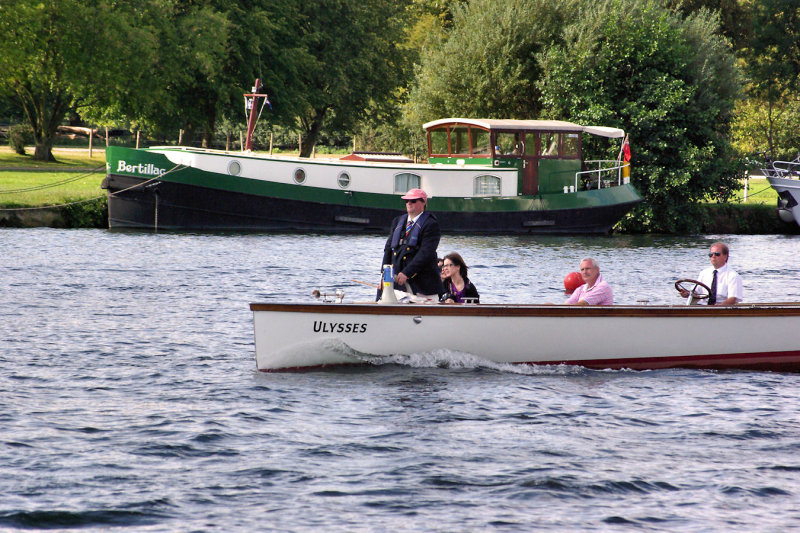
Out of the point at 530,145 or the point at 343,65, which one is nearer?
the point at 530,145

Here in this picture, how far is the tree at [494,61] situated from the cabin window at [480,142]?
17.8 feet

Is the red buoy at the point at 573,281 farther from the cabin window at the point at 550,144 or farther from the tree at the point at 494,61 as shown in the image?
the tree at the point at 494,61

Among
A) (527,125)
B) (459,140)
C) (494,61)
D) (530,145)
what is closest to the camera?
(527,125)

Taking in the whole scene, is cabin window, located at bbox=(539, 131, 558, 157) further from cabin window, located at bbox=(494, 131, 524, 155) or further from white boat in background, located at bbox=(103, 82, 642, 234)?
cabin window, located at bbox=(494, 131, 524, 155)

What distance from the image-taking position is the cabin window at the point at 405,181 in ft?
112

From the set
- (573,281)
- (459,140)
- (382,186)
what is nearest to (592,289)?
(573,281)

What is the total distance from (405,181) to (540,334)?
21.8 m

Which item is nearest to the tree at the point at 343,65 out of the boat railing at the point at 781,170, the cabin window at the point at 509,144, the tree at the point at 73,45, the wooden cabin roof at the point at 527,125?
the tree at the point at 73,45

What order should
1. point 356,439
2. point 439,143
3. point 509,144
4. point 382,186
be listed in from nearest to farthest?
1. point 356,439
2. point 382,186
3. point 509,144
4. point 439,143

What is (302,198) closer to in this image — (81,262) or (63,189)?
(63,189)

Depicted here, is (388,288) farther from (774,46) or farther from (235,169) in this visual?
(774,46)

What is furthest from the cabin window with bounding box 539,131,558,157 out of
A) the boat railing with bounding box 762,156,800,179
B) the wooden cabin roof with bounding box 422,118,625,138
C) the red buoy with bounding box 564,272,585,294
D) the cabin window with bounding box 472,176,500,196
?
the red buoy with bounding box 564,272,585,294

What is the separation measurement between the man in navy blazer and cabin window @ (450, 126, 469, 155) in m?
23.2

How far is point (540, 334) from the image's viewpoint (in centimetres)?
1268
